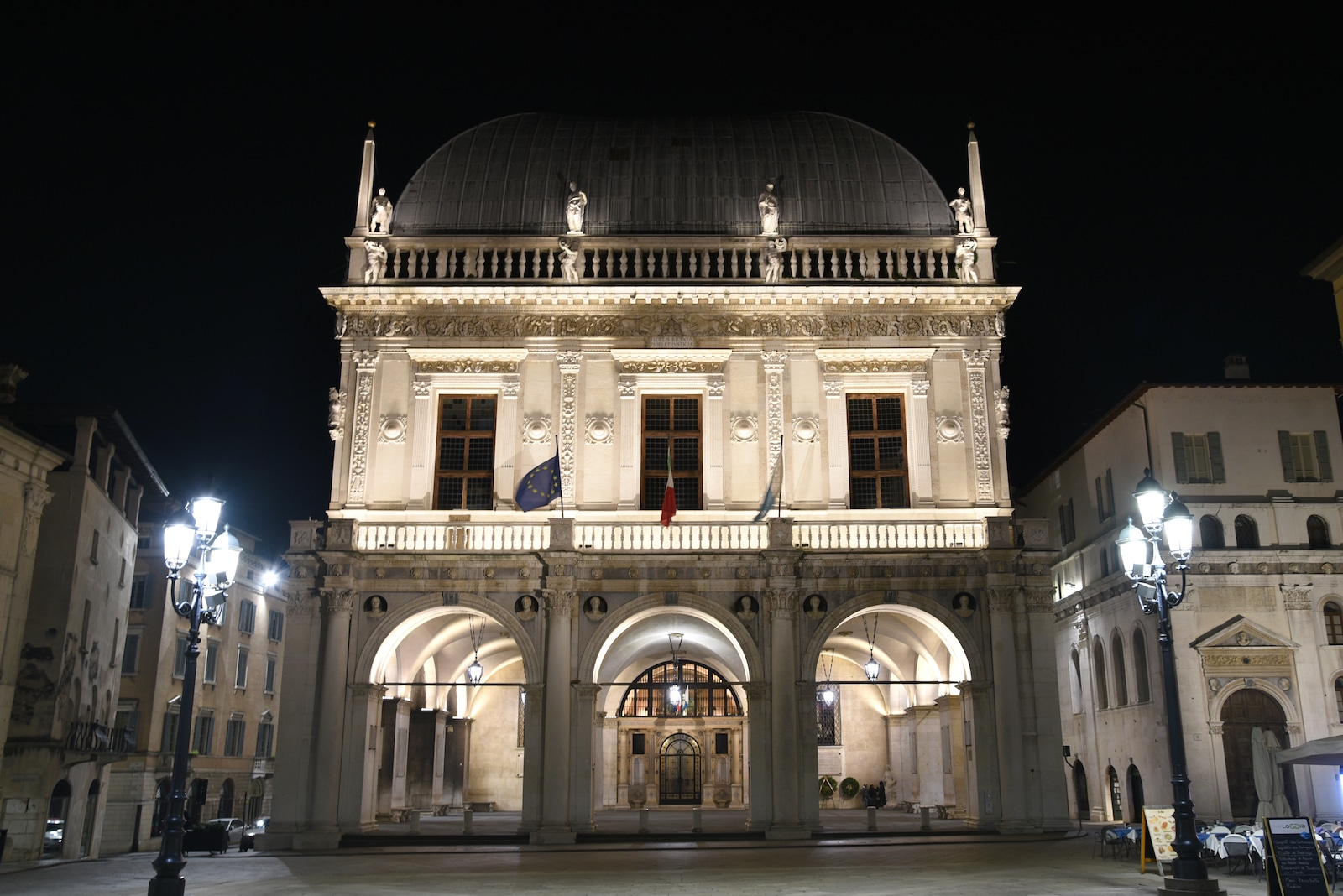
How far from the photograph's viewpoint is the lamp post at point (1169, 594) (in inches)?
653

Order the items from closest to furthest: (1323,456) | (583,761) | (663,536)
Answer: (583,761) → (663,536) → (1323,456)

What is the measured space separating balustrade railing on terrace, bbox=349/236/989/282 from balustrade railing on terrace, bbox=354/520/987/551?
6766mm

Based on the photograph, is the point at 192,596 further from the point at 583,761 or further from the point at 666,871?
the point at 583,761

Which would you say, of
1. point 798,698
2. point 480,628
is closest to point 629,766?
point 480,628

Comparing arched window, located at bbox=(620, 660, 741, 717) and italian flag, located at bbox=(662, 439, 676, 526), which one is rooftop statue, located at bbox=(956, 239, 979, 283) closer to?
italian flag, located at bbox=(662, 439, 676, 526)

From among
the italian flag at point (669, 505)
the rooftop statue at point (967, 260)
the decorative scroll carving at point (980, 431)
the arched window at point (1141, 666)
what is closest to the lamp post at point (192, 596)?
the italian flag at point (669, 505)

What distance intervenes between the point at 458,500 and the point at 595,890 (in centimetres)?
1440

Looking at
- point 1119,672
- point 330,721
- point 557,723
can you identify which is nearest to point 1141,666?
point 1119,672

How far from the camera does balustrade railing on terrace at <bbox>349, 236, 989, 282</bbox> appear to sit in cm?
3133

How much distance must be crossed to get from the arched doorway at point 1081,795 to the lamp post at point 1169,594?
27.4 metres

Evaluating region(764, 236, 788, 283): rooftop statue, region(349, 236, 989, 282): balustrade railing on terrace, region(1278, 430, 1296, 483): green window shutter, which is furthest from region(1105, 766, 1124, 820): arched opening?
region(764, 236, 788, 283): rooftop statue

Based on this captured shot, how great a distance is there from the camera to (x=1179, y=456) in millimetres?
37469

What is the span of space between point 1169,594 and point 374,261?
21838 millimetres

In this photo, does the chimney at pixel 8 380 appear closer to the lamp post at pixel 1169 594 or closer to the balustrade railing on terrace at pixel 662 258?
the balustrade railing on terrace at pixel 662 258
